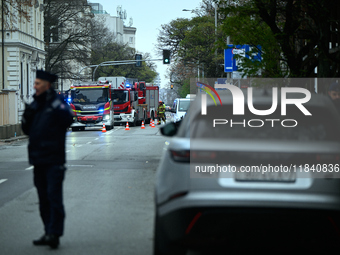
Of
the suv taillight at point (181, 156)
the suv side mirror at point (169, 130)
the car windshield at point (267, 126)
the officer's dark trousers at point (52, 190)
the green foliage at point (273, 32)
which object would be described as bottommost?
the officer's dark trousers at point (52, 190)

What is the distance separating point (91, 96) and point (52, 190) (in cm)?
3438

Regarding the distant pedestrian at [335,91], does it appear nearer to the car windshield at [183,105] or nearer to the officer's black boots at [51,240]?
the officer's black boots at [51,240]

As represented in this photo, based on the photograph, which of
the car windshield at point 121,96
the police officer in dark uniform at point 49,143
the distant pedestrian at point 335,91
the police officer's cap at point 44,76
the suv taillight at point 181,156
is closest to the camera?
the suv taillight at point 181,156

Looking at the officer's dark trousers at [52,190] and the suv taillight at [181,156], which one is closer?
the suv taillight at [181,156]

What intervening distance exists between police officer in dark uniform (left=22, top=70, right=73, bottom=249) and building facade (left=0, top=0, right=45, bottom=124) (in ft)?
142

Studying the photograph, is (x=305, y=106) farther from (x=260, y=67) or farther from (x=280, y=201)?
(x=260, y=67)

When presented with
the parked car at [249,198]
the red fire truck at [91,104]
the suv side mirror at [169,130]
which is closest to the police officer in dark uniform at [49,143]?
the suv side mirror at [169,130]

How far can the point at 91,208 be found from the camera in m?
10.0

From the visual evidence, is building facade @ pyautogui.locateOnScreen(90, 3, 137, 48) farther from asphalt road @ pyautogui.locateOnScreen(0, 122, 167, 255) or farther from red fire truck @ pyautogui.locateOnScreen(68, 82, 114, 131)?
asphalt road @ pyautogui.locateOnScreen(0, 122, 167, 255)

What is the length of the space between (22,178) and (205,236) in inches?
362

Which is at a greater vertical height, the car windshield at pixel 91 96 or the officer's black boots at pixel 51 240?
the car windshield at pixel 91 96

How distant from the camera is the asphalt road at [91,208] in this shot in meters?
7.37

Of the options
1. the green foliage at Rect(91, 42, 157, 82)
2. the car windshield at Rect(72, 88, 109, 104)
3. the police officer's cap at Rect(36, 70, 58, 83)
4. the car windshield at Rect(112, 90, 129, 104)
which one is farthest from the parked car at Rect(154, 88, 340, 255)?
the green foliage at Rect(91, 42, 157, 82)

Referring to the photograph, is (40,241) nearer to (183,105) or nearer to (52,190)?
(52,190)
